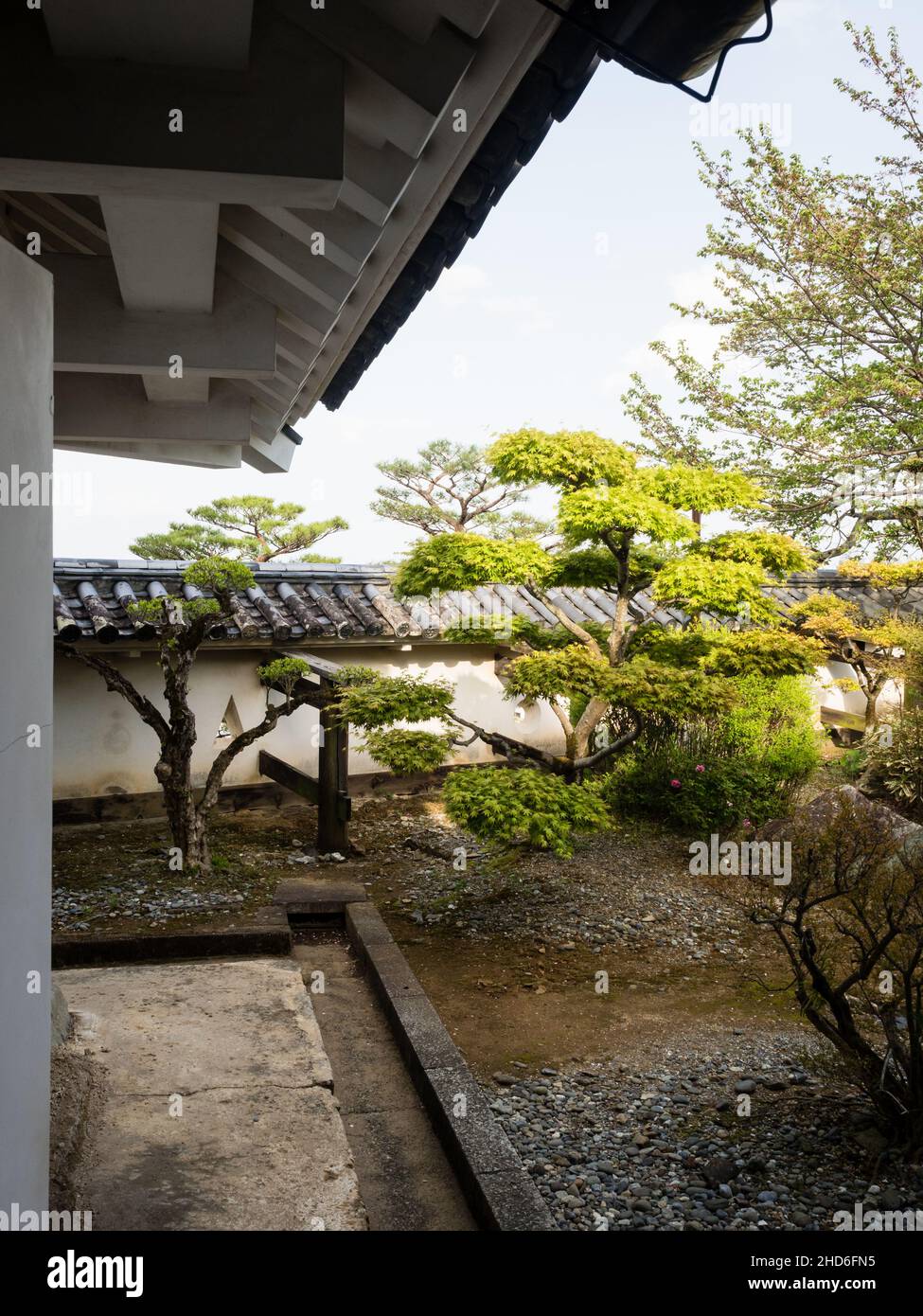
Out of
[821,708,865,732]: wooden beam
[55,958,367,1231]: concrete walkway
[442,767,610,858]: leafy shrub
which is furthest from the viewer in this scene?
[821,708,865,732]: wooden beam

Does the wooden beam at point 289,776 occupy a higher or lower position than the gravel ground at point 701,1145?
higher

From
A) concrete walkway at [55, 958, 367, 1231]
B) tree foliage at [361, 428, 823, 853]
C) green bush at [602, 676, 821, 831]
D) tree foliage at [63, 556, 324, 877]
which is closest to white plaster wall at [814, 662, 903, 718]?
green bush at [602, 676, 821, 831]

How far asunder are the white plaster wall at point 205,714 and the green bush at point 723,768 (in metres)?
2.17

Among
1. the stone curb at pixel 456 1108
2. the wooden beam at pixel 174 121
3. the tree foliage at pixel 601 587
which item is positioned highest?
the wooden beam at pixel 174 121

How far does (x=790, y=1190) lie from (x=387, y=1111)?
1706 millimetres

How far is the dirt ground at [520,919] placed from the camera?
5.23 m

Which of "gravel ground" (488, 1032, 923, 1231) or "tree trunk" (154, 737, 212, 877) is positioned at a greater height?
"tree trunk" (154, 737, 212, 877)

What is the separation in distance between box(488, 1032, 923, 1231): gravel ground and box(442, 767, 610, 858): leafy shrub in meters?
1.81

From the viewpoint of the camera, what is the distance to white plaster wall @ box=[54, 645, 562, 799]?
9.23 metres

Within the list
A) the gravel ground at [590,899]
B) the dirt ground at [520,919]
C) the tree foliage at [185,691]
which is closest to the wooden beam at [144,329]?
the dirt ground at [520,919]

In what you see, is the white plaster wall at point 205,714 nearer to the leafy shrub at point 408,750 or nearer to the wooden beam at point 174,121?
the leafy shrub at point 408,750

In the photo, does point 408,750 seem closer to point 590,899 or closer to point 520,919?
→ point 520,919

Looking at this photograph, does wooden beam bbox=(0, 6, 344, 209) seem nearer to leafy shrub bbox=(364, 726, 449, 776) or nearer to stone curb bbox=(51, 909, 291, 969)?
stone curb bbox=(51, 909, 291, 969)
